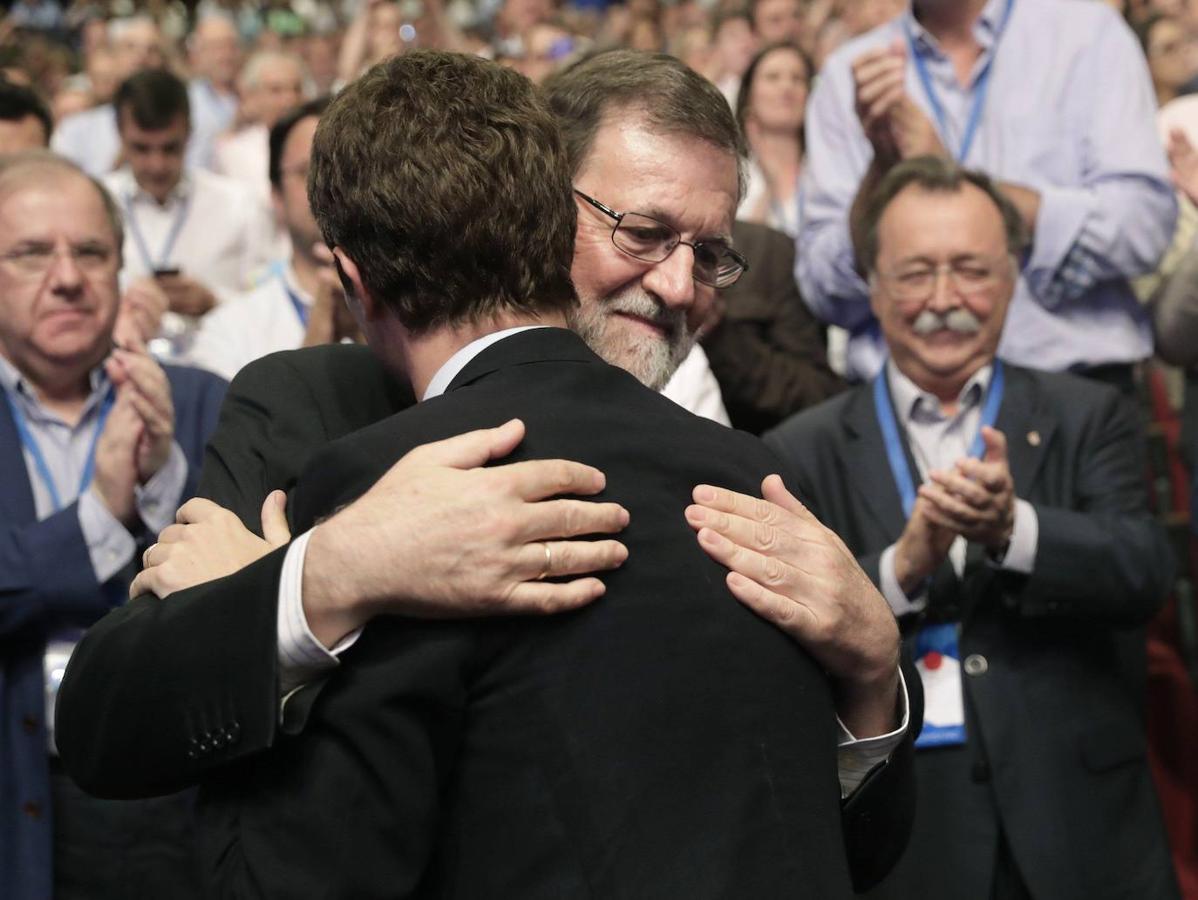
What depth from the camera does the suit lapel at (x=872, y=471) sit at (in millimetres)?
3719

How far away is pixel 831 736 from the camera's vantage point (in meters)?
1.98

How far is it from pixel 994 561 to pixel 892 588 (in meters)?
0.24

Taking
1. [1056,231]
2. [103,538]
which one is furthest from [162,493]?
[1056,231]

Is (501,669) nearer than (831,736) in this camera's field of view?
Yes

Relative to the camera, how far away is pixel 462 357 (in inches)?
77.7

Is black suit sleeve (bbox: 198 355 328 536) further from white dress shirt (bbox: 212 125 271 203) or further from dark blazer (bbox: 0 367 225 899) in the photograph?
white dress shirt (bbox: 212 125 271 203)

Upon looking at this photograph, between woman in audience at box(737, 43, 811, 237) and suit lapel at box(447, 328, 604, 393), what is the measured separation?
4.19 m

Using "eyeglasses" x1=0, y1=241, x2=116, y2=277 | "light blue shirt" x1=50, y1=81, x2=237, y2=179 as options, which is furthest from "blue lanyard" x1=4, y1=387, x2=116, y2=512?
"light blue shirt" x1=50, y1=81, x2=237, y2=179

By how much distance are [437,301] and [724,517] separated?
0.42 metres

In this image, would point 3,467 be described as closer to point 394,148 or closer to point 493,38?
point 394,148

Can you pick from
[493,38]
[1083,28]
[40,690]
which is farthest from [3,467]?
[493,38]

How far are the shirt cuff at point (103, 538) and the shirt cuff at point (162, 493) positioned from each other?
0.24ft

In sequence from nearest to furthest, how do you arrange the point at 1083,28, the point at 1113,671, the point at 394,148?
the point at 394,148
the point at 1113,671
the point at 1083,28

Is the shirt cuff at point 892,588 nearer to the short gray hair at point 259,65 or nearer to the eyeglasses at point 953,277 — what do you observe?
the eyeglasses at point 953,277
